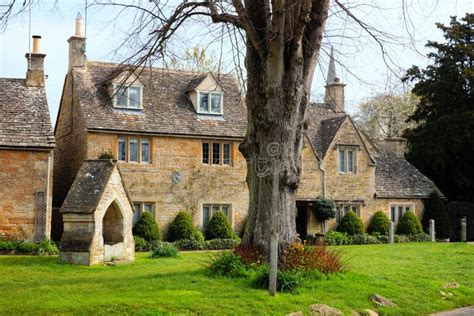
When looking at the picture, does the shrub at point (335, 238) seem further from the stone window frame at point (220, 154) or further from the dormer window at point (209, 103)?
the dormer window at point (209, 103)

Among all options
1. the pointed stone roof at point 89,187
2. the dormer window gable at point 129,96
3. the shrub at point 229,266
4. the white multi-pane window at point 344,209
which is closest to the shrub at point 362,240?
the white multi-pane window at point 344,209

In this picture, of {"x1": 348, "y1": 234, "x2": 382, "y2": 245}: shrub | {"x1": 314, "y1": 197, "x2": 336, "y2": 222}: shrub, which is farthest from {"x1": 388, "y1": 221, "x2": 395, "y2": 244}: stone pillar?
{"x1": 314, "y1": 197, "x2": 336, "y2": 222}: shrub

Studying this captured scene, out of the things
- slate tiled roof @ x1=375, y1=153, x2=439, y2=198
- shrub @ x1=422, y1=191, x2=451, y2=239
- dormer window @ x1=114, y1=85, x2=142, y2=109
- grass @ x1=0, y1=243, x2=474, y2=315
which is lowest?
grass @ x1=0, y1=243, x2=474, y2=315

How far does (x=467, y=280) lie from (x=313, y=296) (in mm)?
6338

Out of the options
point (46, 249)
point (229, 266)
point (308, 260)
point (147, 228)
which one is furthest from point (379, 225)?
point (229, 266)

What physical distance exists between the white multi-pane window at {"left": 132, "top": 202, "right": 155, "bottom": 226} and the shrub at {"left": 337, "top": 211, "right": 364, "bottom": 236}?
1068 cm

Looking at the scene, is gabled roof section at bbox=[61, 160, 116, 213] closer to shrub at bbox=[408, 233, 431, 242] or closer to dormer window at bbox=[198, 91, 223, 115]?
dormer window at bbox=[198, 91, 223, 115]

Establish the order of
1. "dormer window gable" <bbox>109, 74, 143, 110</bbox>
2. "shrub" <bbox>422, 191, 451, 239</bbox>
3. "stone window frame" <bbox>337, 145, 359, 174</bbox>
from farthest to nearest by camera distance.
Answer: "shrub" <bbox>422, 191, 451, 239</bbox> → "stone window frame" <bbox>337, 145, 359, 174</bbox> → "dormer window gable" <bbox>109, 74, 143, 110</bbox>

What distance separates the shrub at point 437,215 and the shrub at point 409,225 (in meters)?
1.40

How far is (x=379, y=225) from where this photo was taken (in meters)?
36.7

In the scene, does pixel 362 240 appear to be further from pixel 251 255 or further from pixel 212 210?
pixel 251 255

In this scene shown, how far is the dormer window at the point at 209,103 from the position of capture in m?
33.6

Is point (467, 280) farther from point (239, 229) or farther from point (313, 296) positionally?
point (239, 229)

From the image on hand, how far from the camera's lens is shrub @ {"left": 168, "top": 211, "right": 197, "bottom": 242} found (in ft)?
102
